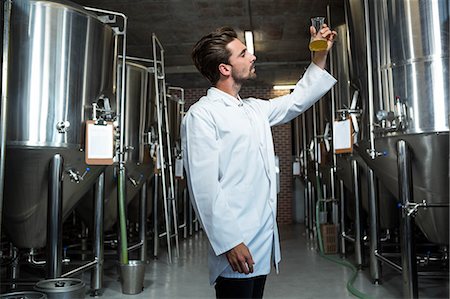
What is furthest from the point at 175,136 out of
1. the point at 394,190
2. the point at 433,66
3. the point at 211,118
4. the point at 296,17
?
the point at 211,118

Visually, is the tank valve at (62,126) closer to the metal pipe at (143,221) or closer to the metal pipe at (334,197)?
the metal pipe at (143,221)

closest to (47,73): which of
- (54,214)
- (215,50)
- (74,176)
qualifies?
(74,176)

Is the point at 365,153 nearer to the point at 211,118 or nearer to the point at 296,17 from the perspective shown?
the point at 211,118

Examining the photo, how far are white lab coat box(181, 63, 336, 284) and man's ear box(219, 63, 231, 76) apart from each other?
0.07m

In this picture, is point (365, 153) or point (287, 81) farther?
point (287, 81)

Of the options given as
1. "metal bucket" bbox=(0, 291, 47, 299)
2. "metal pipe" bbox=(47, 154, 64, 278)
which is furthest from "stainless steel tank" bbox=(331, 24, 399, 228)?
"metal bucket" bbox=(0, 291, 47, 299)

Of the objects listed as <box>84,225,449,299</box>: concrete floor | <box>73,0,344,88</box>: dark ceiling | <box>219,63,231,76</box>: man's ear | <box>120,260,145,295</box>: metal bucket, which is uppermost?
<box>73,0,344,88</box>: dark ceiling

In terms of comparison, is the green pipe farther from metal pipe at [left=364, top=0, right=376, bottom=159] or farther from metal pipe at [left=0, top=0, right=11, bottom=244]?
metal pipe at [left=364, top=0, right=376, bottom=159]

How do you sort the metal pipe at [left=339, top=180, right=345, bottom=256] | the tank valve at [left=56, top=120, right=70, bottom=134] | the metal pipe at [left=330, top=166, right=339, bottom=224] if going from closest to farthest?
the tank valve at [left=56, top=120, right=70, bottom=134] < the metal pipe at [left=339, top=180, right=345, bottom=256] < the metal pipe at [left=330, top=166, right=339, bottom=224]

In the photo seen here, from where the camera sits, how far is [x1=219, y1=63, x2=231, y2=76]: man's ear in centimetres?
165

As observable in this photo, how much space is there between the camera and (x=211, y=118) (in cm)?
154

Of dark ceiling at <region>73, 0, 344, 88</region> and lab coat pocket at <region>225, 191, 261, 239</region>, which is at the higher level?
dark ceiling at <region>73, 0, 344, 88</region>

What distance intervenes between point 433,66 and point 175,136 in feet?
15.1

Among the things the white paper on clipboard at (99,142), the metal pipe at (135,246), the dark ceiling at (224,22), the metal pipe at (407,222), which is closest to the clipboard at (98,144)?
the white paper on clipboard at (99,142)
